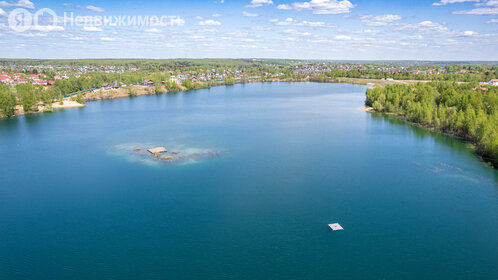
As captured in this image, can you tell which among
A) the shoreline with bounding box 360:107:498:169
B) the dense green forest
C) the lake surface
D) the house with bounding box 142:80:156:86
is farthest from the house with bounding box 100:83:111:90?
the shoreline with bounding box 360:107:498:169

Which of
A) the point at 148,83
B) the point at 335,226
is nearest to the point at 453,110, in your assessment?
the point at 335,226

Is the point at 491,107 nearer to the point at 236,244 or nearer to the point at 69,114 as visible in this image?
the point at 236,244

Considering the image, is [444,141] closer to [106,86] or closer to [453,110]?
[453,110]

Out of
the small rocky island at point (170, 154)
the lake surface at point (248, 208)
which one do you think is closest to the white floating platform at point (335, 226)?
the lake surface at point (248, 208)

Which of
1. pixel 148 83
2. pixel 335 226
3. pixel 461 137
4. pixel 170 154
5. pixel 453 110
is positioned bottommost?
pixel 335 226

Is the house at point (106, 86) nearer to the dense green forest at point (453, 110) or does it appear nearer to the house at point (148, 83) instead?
the house at point (148, 83)

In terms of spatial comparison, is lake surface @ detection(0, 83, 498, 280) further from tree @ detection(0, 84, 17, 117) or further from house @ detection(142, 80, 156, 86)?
house @ detection(142, 80, 156, 86)
